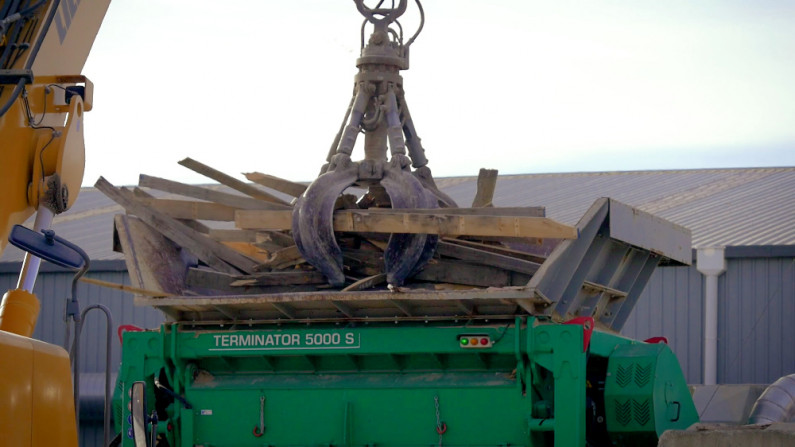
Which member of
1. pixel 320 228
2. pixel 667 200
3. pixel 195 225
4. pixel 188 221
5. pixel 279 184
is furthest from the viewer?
pixel 667 200

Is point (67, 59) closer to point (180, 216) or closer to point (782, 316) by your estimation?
point (180, 216)

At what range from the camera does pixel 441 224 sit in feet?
25.8

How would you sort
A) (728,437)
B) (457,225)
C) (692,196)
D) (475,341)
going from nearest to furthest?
1. (728,437)
2. (475,341)
3. (457,225)
4. (692,196)

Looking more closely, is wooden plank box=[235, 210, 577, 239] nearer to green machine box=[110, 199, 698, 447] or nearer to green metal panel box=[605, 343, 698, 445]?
green machine box=[110, 199, 698, 447]

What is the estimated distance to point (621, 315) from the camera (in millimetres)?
9367

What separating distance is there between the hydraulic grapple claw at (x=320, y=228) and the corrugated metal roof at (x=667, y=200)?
10.2 meters

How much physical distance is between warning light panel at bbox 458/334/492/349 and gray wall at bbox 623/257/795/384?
10.7 meters

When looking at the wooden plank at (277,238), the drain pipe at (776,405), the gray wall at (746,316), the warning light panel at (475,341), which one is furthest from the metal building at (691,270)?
the warning light panel at (475,341)

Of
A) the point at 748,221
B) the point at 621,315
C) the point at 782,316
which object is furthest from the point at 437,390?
the point at 748,221

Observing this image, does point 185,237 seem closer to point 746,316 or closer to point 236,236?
point 236,236

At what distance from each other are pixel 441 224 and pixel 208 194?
2066 mm

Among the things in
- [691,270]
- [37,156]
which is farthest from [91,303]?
[37,156]

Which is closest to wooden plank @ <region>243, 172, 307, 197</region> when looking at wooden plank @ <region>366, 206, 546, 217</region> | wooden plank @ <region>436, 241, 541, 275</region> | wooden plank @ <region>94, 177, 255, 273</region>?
wooden plank @ <region>94, 177, 255, 273</region>

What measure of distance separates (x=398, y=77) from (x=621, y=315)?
2.43 m
